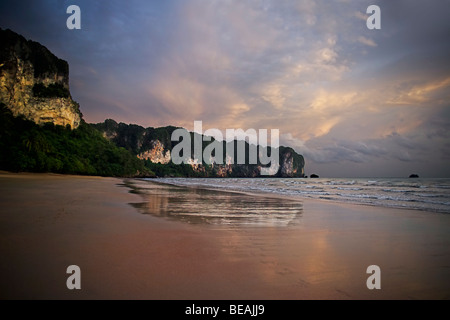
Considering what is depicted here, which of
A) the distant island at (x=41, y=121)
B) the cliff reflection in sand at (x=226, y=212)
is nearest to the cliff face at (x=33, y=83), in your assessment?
the distant island at (x=41, y=121)

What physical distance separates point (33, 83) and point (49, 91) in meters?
4.55

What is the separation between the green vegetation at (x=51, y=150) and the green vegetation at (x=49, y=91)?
10.3 m

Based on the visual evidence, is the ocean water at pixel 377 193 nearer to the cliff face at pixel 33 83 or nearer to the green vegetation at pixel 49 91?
the cliff face at pixel 33 83

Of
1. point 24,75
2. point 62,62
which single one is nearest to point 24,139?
point 24,75

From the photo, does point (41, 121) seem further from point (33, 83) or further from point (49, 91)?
point (33, 83)

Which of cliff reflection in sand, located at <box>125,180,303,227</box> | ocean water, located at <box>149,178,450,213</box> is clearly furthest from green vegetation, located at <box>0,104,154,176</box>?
cliff reflection in sand, located at <box>125,180,303,227</box>

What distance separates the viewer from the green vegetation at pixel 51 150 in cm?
4203

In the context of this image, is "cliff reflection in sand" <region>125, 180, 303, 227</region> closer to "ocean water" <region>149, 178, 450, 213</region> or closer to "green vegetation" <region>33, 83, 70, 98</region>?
"ocean water" <region>149, 178, 450, 213</region>

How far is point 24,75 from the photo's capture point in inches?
2559

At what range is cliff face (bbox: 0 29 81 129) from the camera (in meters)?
59.1

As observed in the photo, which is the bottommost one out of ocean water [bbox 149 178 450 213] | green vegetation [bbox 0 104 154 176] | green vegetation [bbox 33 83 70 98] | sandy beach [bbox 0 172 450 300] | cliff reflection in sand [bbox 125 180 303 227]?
ocean water [bbox 149 178 450 213]
